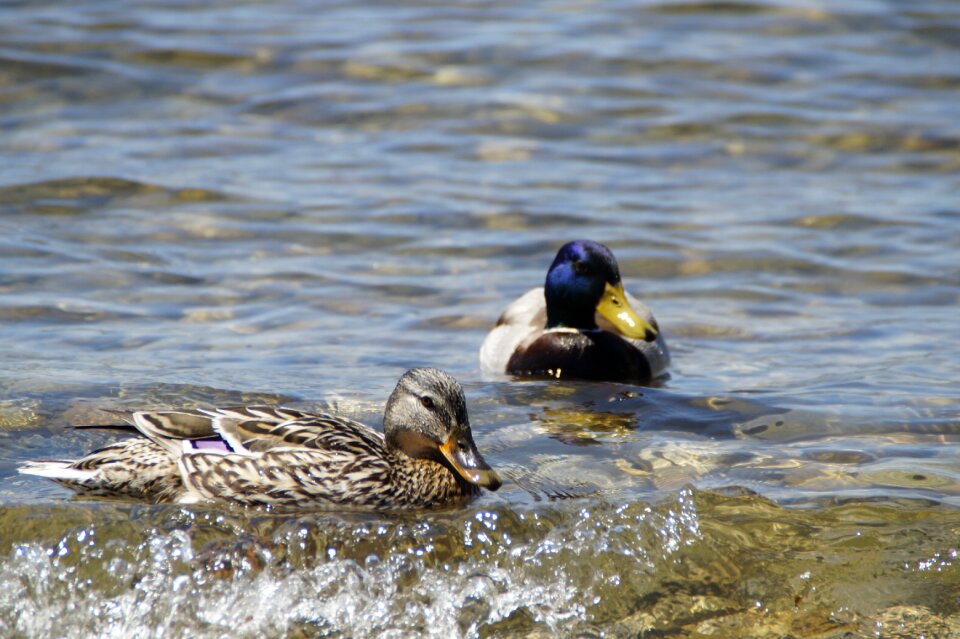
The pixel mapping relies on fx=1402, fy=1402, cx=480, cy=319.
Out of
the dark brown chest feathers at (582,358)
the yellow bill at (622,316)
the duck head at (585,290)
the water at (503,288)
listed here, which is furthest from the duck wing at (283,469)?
the duck head at (585,290)

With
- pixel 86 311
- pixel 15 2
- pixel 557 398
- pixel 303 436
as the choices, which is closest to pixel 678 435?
pixel 557 398

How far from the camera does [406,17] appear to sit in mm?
15953

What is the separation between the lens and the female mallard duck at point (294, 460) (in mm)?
5234

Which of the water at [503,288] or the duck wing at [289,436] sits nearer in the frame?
the water at [503,288]

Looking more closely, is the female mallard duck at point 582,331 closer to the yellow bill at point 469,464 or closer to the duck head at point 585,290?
the duck head at point 585,290

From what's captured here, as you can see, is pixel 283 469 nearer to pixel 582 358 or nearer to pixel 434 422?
pixel 434 422

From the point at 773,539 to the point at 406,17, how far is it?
468 inches

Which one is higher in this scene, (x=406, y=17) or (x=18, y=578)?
(x=406, y=17)

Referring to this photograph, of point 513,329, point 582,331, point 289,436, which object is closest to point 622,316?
point 582,331

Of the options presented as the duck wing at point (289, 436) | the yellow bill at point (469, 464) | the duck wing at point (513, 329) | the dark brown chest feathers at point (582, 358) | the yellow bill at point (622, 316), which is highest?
the duck wing at point (289, 436)

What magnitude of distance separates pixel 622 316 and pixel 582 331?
0.94 feet

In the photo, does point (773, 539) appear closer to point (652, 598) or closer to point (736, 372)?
point (652, 598)

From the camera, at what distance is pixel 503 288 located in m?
9.84

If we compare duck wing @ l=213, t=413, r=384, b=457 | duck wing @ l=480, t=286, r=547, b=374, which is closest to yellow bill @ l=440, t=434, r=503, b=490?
duck wing @ l=213, t=413, r=384, b=457
